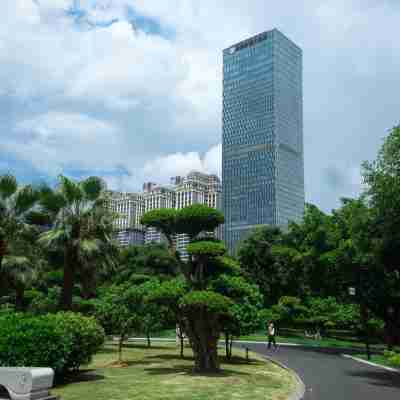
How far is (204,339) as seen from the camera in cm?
Result: 1739

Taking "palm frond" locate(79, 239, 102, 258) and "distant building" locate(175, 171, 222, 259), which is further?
"distant building" locate(175, 171, 222, 259)

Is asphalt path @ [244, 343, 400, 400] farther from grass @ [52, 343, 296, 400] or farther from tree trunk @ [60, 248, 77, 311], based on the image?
tree trunk @ [60, 248, 77, 311]

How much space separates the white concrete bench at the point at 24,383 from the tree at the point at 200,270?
5.73m

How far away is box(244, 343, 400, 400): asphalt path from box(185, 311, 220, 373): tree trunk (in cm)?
327

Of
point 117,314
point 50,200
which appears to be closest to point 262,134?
point 50,200

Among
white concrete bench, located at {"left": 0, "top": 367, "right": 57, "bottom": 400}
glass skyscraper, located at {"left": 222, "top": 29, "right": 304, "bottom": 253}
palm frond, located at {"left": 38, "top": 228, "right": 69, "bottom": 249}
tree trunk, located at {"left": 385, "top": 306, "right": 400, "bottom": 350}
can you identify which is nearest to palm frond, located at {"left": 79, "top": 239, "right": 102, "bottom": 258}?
palm frond, located at {"left": 38, "top": 228, "right": 69, "bottom": 249}

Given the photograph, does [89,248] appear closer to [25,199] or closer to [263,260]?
[25,199]

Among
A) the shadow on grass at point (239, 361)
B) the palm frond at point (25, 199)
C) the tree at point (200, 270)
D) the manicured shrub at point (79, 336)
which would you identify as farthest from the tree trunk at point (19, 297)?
the tree at point (200, 270)

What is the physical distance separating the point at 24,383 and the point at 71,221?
12.2 meters

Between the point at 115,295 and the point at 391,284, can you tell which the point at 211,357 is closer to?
the point at 115,295

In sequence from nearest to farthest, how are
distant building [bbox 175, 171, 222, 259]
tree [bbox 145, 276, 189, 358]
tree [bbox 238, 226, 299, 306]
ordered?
tree [bbox 145, 276, 189, 358], tree [bbox 238, 226, 299, 306], distant building [bbox 175, 171, 222, 259]

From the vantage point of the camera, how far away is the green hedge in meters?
14.1

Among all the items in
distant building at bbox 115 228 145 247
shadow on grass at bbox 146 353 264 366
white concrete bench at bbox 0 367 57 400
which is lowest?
shadow on grass at bbox 146 353 264 366

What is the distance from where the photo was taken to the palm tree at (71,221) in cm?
2270
